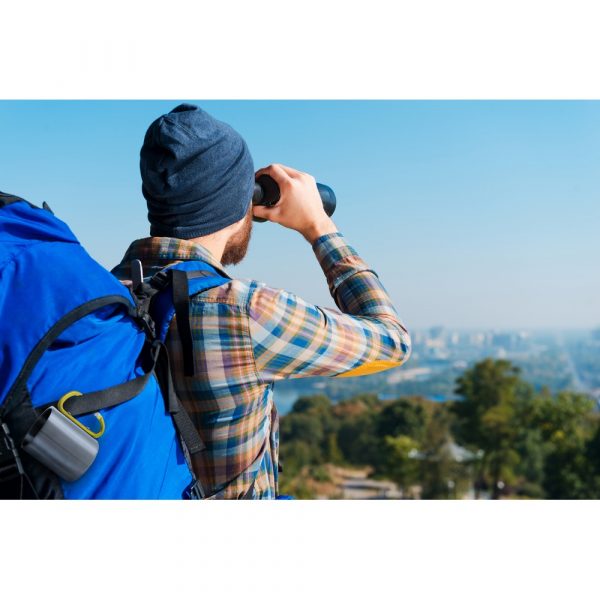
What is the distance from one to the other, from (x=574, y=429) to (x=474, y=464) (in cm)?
615

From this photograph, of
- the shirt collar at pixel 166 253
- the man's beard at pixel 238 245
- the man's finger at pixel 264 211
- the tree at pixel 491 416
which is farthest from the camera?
the tree at pixel 491 416

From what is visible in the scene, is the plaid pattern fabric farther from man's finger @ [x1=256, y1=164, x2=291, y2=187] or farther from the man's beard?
man's finger @ [x1=256, y1=164, x2=291, y2=187]

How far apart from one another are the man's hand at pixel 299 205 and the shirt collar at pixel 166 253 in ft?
0.85

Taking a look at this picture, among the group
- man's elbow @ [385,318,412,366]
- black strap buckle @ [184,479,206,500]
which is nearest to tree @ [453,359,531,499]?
man's elbow @ [385,318,412,366]

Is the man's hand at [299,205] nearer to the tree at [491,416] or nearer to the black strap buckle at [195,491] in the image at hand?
the black strap buckle at [195,491]

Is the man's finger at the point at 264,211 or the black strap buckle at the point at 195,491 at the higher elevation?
the man's finger at the point at 264,211

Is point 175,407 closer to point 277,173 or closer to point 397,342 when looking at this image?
point 397,342

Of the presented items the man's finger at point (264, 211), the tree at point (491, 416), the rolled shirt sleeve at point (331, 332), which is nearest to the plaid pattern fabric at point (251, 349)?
the rolled shirt sleeve at point (331, 332)

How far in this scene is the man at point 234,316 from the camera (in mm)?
1097

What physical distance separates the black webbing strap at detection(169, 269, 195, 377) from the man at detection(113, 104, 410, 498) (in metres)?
0.01

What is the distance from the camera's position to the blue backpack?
90 cm

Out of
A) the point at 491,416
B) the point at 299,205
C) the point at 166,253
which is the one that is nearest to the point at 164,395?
the point at 166,253

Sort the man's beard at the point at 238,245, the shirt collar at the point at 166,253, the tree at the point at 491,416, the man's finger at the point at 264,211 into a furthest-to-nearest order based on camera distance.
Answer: the tree at the point at 491,416 → the man's finger at the point at 264,211 → the man's beard at the point at 238,245 → the shirt collar at the point at 166,253

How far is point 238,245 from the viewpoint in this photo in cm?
137
